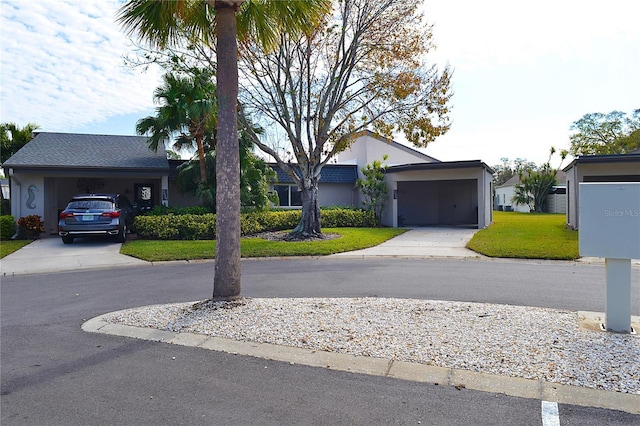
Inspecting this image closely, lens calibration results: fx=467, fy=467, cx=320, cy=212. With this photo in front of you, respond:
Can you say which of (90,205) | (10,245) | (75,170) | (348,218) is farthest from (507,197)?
(10,245)

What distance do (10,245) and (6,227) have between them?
6.60ft

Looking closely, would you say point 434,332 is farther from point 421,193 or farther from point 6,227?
point 421,193

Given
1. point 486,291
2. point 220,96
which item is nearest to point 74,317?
point 220,96

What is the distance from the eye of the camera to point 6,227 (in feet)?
56.4

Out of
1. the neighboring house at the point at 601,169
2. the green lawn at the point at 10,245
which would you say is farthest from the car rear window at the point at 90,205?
the neighboring house at the point at 601,169

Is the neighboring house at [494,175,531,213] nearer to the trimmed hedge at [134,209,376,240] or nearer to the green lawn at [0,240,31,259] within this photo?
the trimmed hedge at [134,209,376,240]

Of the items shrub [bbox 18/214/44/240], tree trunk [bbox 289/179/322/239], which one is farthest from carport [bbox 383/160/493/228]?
shrub [bbox 18/214/44/240]

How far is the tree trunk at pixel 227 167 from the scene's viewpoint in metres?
6.56

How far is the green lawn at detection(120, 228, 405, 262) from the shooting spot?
44.2 feet

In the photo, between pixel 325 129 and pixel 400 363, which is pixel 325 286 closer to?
pixel 400 363

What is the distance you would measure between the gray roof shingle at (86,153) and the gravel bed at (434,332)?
13.7 metres

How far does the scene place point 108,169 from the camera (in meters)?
18.6

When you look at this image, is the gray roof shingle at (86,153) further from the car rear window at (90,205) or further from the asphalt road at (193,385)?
the asphalt road at (193,385)

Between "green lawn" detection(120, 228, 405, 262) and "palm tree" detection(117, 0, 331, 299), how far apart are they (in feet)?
22.7
